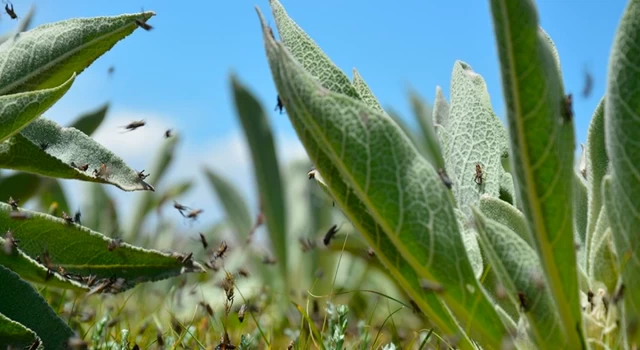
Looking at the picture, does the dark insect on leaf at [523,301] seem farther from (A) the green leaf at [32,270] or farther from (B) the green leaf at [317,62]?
(A) the green leaf at [32,270]

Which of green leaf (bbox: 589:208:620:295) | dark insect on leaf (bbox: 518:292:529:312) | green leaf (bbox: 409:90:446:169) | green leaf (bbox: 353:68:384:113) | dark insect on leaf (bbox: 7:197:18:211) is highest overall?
green leaf (bbox: 353:68:384:113)

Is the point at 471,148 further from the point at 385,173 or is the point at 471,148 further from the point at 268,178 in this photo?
the point at 268,178

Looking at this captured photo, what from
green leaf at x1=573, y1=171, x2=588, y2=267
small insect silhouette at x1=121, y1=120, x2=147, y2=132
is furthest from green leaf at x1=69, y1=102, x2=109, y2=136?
green leaf at x1=573, y1=171, x2=588, y2=267

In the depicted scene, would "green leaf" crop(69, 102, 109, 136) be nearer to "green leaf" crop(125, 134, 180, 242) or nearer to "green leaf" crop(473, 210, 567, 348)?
"green leaf" crop(473, 210, 567, 348)

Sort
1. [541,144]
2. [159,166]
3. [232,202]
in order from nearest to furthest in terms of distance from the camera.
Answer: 1. [541,144]
2. [159,166]
3. [232,202]

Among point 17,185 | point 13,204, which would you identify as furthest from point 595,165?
point 17,185

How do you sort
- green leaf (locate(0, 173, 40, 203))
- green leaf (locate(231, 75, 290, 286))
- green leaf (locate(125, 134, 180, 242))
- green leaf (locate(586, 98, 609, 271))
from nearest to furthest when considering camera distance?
green leaf (locate(586, 98, 609, 271))
green leaf (locate(0, 173, 40, 203))
green leaf (locate(231, 75, 290, 286))
green leaf (locate(125, 134, 180, 242))

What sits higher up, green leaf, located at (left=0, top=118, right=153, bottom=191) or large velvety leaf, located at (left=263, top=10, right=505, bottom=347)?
Result: large velvety leaf, located at (left=263, top=10, right=505, bottom=347)

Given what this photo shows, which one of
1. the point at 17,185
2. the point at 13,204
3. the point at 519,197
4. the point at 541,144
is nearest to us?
the point at 541,144
